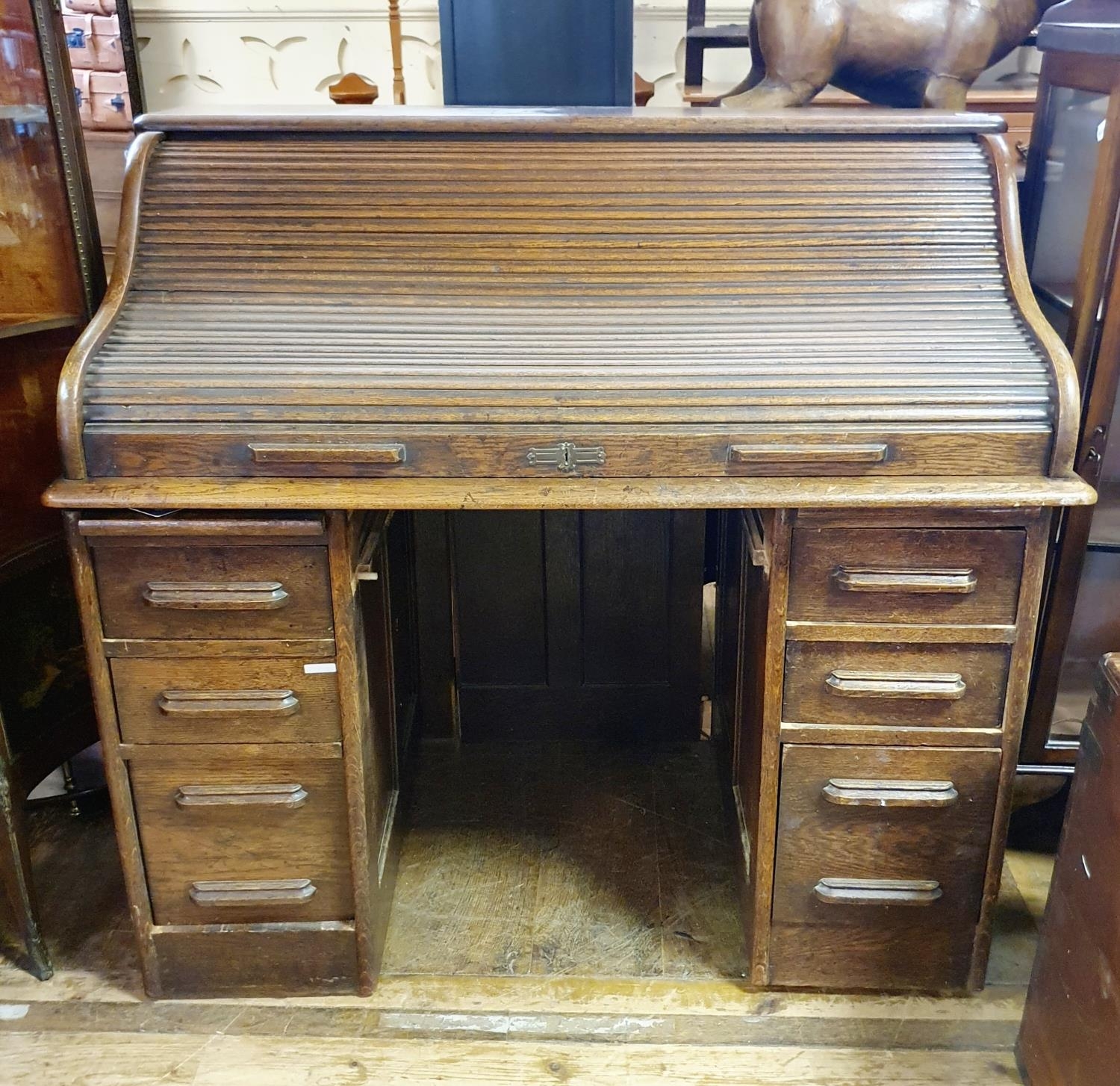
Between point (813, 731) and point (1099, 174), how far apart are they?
3.39ft

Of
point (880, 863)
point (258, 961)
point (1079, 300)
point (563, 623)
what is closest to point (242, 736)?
point (258, 961)

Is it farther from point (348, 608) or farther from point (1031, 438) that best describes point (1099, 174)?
point (348, 608)

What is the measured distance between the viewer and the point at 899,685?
1669 millimetres

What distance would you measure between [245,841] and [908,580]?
3.80 ft

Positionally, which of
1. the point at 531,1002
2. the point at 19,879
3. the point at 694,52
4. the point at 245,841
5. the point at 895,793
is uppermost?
the point at 694,52

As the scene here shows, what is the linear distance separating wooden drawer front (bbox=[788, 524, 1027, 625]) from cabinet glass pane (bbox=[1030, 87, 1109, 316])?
625 millimetres

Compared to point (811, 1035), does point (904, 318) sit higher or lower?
higher

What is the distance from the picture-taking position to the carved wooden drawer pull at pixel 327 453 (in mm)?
1537

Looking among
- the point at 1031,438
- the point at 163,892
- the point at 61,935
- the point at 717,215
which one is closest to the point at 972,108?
the point at 717,215

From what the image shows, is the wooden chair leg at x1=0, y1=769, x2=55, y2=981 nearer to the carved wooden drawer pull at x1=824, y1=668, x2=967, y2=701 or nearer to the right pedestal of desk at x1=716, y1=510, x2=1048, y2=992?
the right pedestal of desk at x1=716, y1=510, x2=1048, y2=992

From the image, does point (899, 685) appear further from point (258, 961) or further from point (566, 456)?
point (258, 961)

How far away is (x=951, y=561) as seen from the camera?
1.61 meters

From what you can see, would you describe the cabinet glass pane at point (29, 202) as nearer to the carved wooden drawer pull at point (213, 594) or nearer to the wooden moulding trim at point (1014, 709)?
the carved wooden drawer pull at point (213, 594)

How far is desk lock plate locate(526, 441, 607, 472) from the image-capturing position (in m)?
1.54
